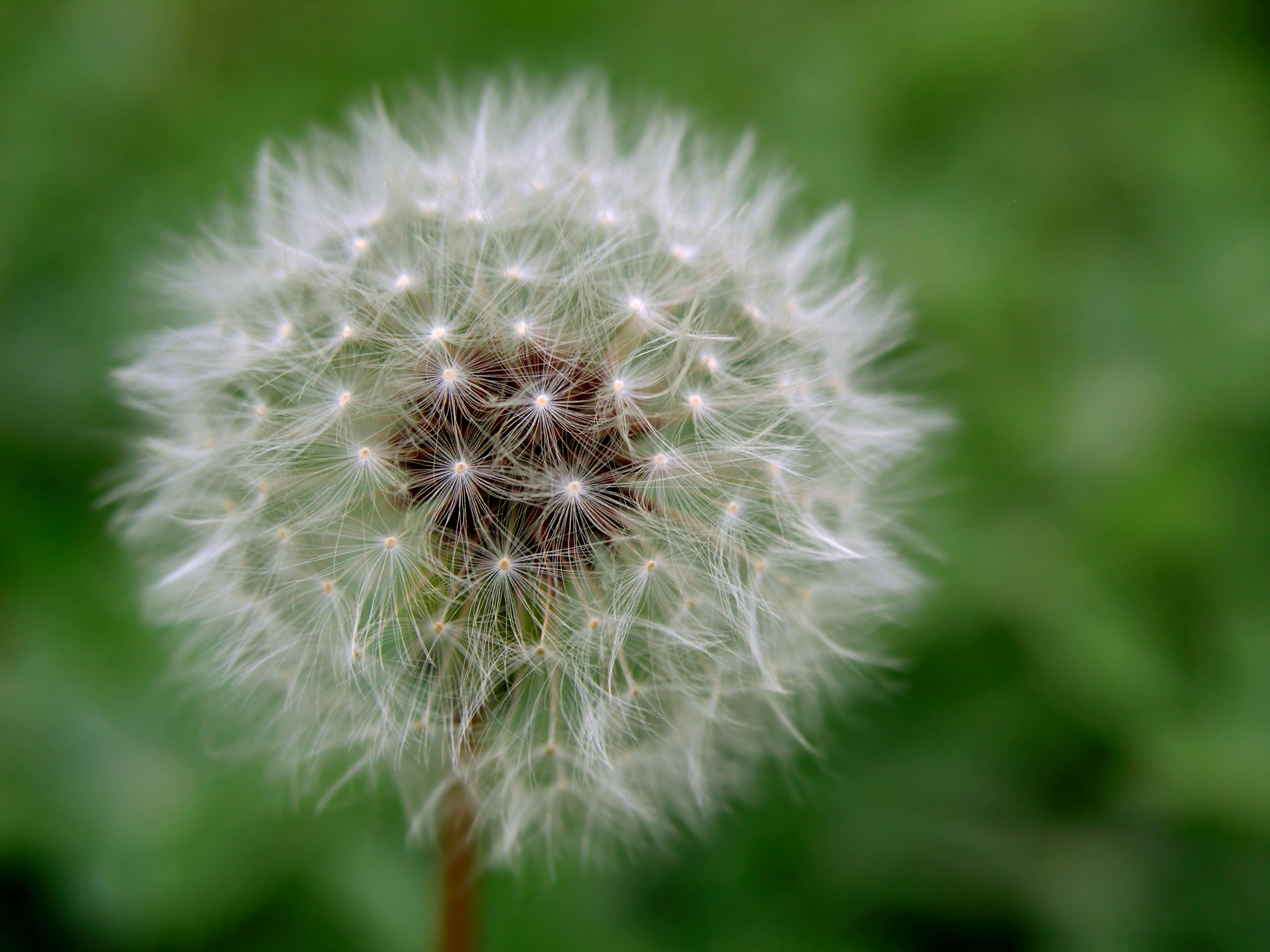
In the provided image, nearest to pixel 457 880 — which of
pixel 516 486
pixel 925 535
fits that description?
pixel 516 486

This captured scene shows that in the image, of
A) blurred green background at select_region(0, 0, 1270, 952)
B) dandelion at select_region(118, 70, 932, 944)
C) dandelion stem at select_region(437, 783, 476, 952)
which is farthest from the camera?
blurred green background at select_region(0, 0, 1270, 952)

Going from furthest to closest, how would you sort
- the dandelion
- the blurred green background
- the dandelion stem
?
the blurred green background, the dandelion stem, the dandelion

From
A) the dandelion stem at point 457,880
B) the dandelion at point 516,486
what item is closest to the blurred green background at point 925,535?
the dandelion stem at point 457,880

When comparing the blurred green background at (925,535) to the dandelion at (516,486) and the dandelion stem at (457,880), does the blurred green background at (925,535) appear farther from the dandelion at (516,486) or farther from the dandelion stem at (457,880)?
the dandelion at (516,486)

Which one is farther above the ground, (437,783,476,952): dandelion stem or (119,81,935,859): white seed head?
(119,81,935,859): white seed head

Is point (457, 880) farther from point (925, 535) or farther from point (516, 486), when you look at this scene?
point (925, 535)

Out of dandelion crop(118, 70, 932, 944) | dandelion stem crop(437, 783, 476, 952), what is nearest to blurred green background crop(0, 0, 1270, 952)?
dandelion stem crop(437, 783, 476, 952)

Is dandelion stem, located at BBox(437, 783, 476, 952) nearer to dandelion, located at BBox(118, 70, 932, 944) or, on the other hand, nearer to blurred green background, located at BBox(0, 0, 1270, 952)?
dandelion, located at BBox(118, 70, 932, 944)
